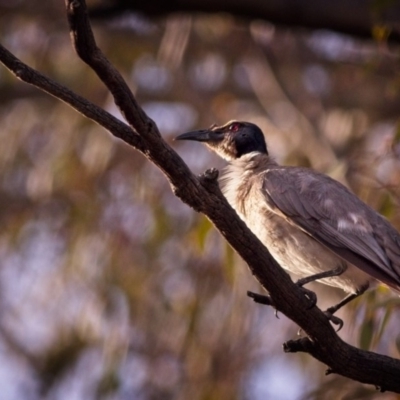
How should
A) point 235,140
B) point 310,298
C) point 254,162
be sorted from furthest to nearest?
point 235,140
point 254,162
point 310,298

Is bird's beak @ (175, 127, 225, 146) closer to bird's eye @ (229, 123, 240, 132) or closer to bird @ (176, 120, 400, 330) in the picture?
bird's eye @ (229, 123, 240, 132)

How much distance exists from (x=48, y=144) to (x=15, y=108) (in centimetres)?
67

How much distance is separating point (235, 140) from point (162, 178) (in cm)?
349

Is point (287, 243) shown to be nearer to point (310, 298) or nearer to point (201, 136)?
point (310, 298)

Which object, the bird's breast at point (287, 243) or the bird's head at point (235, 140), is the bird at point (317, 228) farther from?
the bird's head at point (235, 140)

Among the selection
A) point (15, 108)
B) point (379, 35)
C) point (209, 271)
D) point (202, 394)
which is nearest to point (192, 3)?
point (379, 35)

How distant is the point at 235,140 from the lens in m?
6.04

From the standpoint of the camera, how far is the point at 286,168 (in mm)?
5457

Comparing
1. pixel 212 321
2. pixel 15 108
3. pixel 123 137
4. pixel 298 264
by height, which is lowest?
pixel 123 137

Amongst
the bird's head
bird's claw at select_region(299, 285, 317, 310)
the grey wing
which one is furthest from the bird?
the bird's head

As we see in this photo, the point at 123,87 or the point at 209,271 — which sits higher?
the point at 209,271

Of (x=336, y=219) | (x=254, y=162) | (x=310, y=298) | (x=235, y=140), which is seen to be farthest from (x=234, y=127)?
(x=310, y=298)

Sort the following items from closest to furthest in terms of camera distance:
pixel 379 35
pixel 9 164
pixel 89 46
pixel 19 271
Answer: pixel 89 46, pixel 379 35, pixel 19 271, pixel 9 164

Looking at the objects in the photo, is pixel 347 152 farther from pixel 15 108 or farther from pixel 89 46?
pixel 89 46
